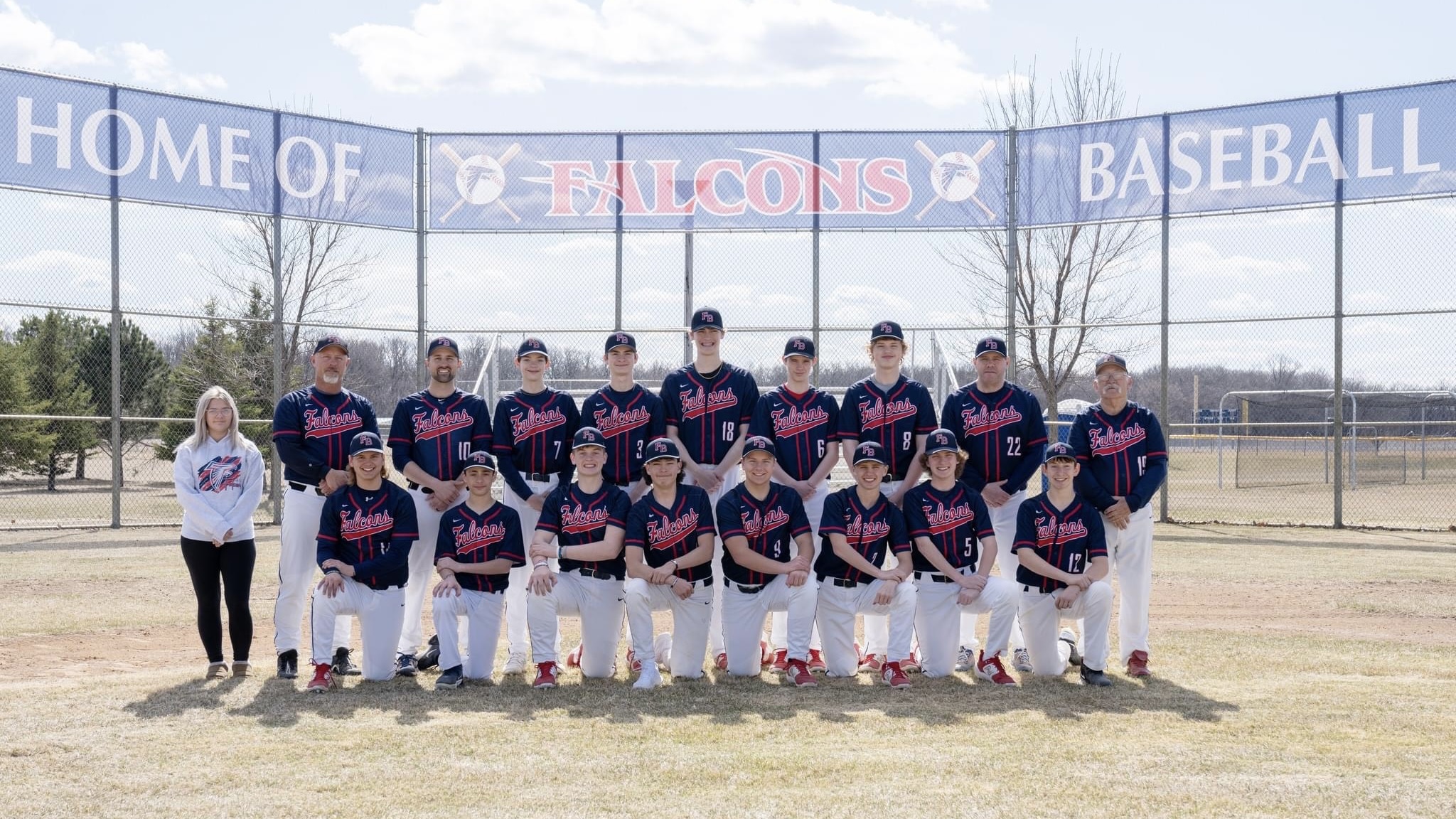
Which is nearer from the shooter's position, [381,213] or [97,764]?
[97,764]

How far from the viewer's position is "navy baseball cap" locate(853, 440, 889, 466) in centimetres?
609

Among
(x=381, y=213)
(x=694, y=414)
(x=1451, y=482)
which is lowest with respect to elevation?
(x=1451, y=482)

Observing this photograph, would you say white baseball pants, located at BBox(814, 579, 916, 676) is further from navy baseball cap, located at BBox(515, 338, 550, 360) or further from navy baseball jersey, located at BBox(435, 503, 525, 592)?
navy baseball cap, located at BBox(515, 338, 550, 360)

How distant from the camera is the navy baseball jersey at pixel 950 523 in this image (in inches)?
243

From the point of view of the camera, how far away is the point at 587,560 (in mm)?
6066

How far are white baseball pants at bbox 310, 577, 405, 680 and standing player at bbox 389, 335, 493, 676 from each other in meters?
0.45

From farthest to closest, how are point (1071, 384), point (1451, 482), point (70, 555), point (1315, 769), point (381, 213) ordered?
point (1451, 482) → point (1071, 384) → point (381, 213) → point (70, 555) → point (1315, 769)

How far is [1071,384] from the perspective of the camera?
19.7m

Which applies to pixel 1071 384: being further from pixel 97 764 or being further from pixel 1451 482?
pixel 97 764

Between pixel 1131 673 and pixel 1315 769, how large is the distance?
6.04 ft

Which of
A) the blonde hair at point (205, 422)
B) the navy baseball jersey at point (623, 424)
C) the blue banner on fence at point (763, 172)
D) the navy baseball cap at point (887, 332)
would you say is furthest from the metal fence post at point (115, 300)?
the navy baseball cap at point (887, 332)

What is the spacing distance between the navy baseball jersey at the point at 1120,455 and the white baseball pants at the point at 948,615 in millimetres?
756

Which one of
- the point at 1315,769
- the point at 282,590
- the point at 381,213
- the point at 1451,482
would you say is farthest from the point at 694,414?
the point at 1451,482

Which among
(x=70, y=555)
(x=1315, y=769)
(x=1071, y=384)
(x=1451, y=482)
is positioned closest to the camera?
(x=1315, y=769)
